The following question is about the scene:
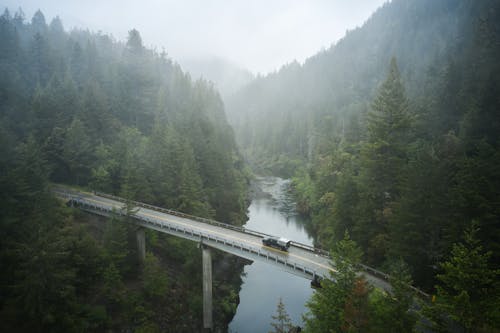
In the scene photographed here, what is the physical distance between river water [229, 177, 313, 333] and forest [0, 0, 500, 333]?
1.86 m

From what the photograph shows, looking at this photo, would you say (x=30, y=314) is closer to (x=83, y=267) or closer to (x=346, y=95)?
(x=83, y=267)

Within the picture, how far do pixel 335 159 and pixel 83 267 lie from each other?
5200 centimetres

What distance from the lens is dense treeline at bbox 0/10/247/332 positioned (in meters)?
24.2

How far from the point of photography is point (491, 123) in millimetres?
40344

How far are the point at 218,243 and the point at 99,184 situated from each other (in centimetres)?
3232

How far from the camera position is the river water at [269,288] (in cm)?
3575

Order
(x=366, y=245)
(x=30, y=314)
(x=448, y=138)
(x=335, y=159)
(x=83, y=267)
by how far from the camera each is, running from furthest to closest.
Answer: (x=335, y=159)
(x=448, y=138)
(x=366, y=245)
(x=83, y=267)
(x=30, y=314)

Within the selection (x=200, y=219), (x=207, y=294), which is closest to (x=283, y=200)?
(x=200, y=219)

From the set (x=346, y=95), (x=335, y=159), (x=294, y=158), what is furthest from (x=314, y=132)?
(x=335, y=159)

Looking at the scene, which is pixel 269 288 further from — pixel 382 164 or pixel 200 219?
pixel 382 164

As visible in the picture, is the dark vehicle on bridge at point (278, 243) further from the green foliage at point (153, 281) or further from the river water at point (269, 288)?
the green foliage at point (153, 281)

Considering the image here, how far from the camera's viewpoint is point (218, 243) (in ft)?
113

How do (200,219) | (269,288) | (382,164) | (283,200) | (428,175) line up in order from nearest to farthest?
(428,175) < (382,164) < (200,219) < (269,288) < (283,200)

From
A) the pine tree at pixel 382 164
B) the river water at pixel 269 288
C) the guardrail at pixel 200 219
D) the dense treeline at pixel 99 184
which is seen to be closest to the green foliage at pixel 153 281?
the dense treeline at pixel 99 184
